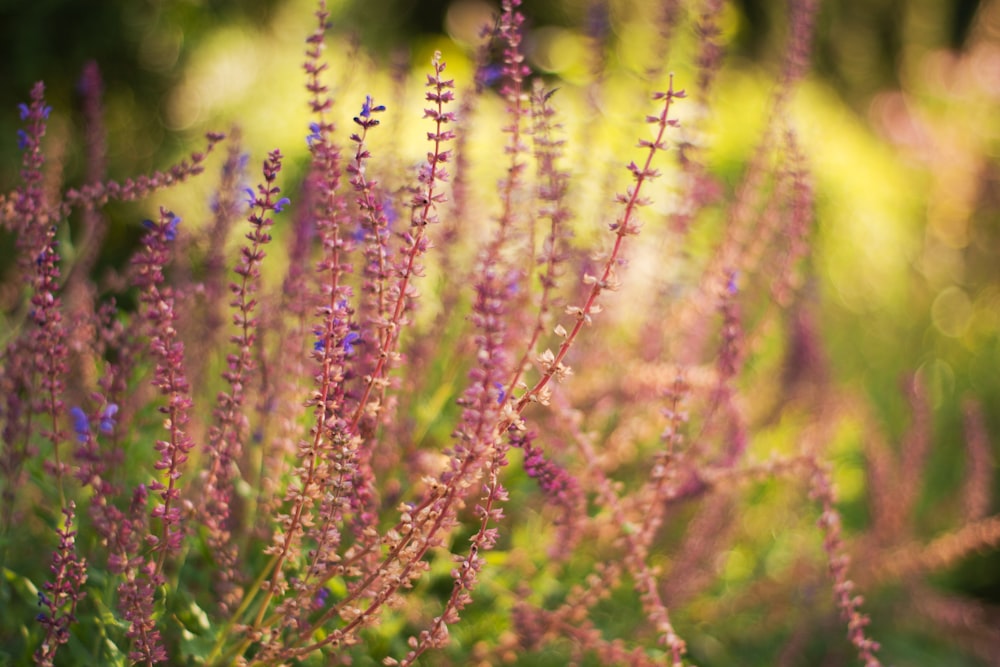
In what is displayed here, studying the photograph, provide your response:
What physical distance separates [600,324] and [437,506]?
1400mm

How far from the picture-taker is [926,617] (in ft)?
9.13

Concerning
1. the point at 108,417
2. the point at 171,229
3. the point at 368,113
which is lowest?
the point at 108,417

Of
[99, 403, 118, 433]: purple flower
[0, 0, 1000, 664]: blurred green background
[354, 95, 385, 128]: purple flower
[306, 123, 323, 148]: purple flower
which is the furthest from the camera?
[0, 0, 1000, 664]: blurred green background

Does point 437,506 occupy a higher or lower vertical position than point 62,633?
higher

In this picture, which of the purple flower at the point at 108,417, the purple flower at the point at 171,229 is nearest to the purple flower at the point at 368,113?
the purple flower at the point at 171,229

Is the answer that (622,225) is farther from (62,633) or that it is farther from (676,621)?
(676,621)

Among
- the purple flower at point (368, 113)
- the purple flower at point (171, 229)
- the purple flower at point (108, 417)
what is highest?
the purple flower at point (368, 113)

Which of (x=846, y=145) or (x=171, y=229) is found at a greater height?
(x=846, y=145)

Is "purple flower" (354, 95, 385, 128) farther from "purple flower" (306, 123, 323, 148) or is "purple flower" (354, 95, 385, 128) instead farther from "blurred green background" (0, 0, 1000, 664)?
"blurred green background" (0, 0, 1000, 664)

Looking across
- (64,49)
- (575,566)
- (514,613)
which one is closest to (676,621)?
(575,566)

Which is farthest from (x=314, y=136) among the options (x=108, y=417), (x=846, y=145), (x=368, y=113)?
(x=846, y=145)

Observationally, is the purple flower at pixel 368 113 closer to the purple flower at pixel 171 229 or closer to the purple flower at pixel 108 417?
the purple flower at pixel 171 229

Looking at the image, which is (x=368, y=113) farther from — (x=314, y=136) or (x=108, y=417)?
(x=108, y=417)

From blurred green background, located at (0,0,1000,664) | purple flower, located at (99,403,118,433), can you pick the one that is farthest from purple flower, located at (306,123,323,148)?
blurred green background, located at (0,0,1000,664)
